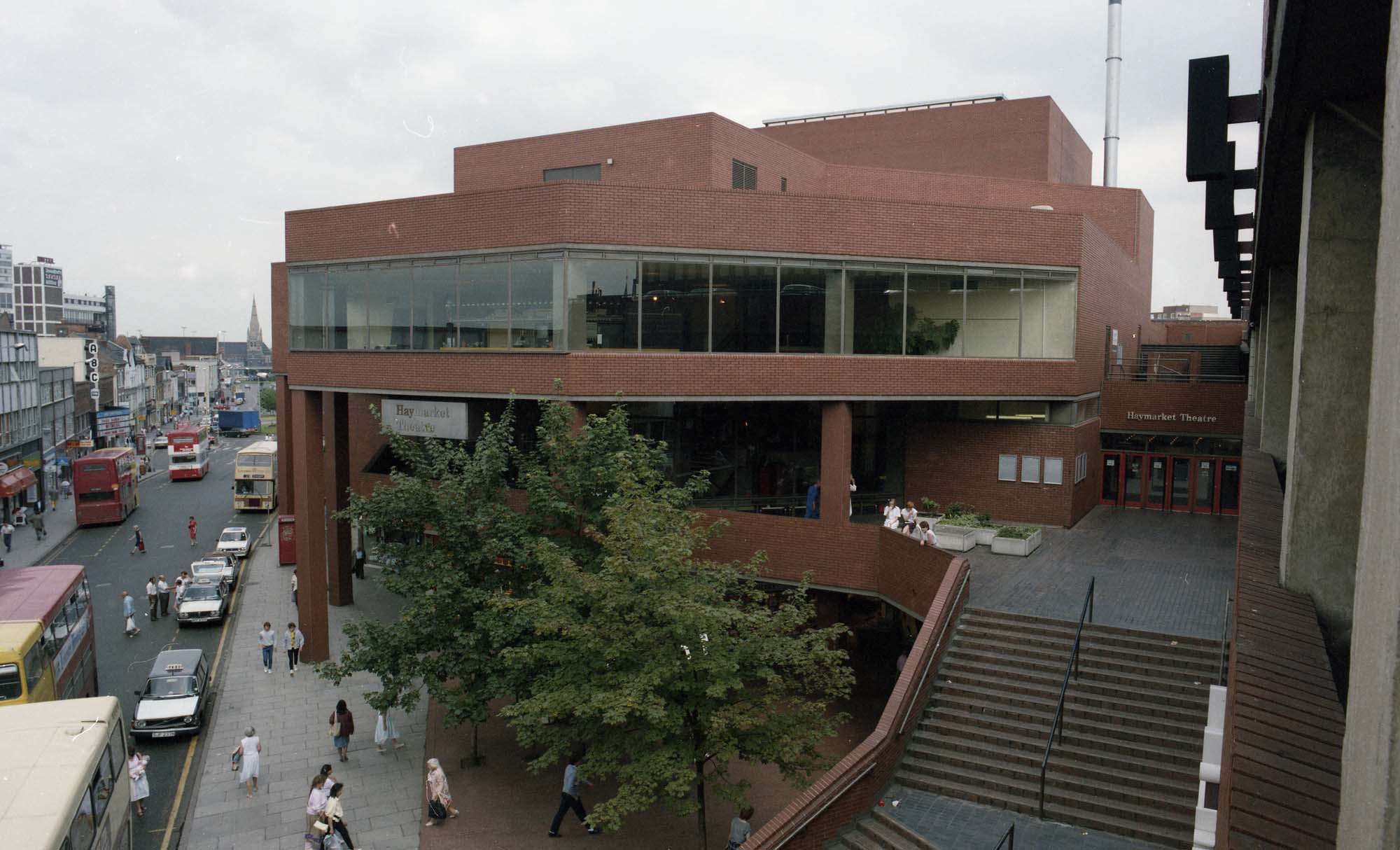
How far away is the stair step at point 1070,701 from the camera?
537 inches

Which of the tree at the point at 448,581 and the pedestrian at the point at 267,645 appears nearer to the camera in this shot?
the tree at the point at 448,581

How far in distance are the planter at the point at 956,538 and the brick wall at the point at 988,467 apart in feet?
13.7

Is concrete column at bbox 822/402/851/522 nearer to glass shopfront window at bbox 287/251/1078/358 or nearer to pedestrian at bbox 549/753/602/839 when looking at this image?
glass shopfront window at bbox 287/251/1078/358

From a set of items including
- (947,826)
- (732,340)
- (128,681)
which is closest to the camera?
(947,826)

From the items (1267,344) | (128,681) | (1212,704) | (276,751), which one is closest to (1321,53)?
(1212,704)

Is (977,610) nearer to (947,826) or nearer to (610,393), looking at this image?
(947,826)

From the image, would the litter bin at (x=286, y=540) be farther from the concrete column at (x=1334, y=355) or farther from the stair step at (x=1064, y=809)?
the concrete column at (x=1334, y=355)

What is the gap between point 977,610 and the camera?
16656 millimetres

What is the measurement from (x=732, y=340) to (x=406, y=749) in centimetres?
1114

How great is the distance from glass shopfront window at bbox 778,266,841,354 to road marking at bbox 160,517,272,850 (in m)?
14.9

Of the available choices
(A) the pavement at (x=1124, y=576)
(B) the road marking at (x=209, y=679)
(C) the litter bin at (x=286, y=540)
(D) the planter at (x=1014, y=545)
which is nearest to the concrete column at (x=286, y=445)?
(C) the litter bin at (x=286, y=540)

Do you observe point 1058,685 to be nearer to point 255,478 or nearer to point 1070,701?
point 1070,701

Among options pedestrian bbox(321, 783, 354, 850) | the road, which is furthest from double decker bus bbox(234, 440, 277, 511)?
pedestrian bbox(321, 783, 354, 850)

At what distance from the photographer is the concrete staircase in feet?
41.0
